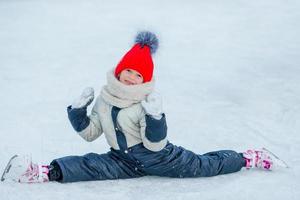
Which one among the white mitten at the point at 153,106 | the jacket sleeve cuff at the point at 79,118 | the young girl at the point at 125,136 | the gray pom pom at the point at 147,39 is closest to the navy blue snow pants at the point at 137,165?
the young girl at the point at 125,136

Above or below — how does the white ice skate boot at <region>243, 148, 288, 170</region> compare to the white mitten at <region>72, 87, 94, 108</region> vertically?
below

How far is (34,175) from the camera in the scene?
2498 mm

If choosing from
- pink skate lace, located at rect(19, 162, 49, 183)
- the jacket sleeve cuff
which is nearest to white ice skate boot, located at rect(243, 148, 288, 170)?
the jacket sleeve cuff

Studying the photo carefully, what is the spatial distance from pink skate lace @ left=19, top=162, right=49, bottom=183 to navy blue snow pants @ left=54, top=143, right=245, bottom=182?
0.08 m

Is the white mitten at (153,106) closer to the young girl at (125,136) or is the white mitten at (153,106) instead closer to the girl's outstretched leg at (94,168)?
the young girl at (125,136)

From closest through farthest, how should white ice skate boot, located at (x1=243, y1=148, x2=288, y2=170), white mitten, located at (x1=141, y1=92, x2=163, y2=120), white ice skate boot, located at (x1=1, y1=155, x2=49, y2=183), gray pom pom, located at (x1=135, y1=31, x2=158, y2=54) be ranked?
white mitten, located at (x1=141, y1=92, x2=163, y2=120)
white ice skate boot, located at (x1=1, y1=155, x2=49, y2=183)
gray pom pom, located at (x1=135, y1=31, x2=158, y2=54)
white ice skate boot, located at (x1=243, y1=148, x2=288, y2=170)

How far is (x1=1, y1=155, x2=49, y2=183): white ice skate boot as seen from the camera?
2488mm

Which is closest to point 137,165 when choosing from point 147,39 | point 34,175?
point 34,175

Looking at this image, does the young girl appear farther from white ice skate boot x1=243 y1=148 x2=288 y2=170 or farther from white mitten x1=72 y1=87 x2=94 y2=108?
white ice skate boot x1=243 y1=148 x2=288 y2=170

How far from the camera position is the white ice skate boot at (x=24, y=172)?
2488mm

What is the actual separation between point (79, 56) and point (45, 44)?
51 centimetres

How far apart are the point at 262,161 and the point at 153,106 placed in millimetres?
743

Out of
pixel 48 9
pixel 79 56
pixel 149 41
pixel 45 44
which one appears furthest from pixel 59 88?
pixel 48 9

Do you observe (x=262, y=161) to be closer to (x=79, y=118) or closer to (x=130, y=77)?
(x=130, y=77)
